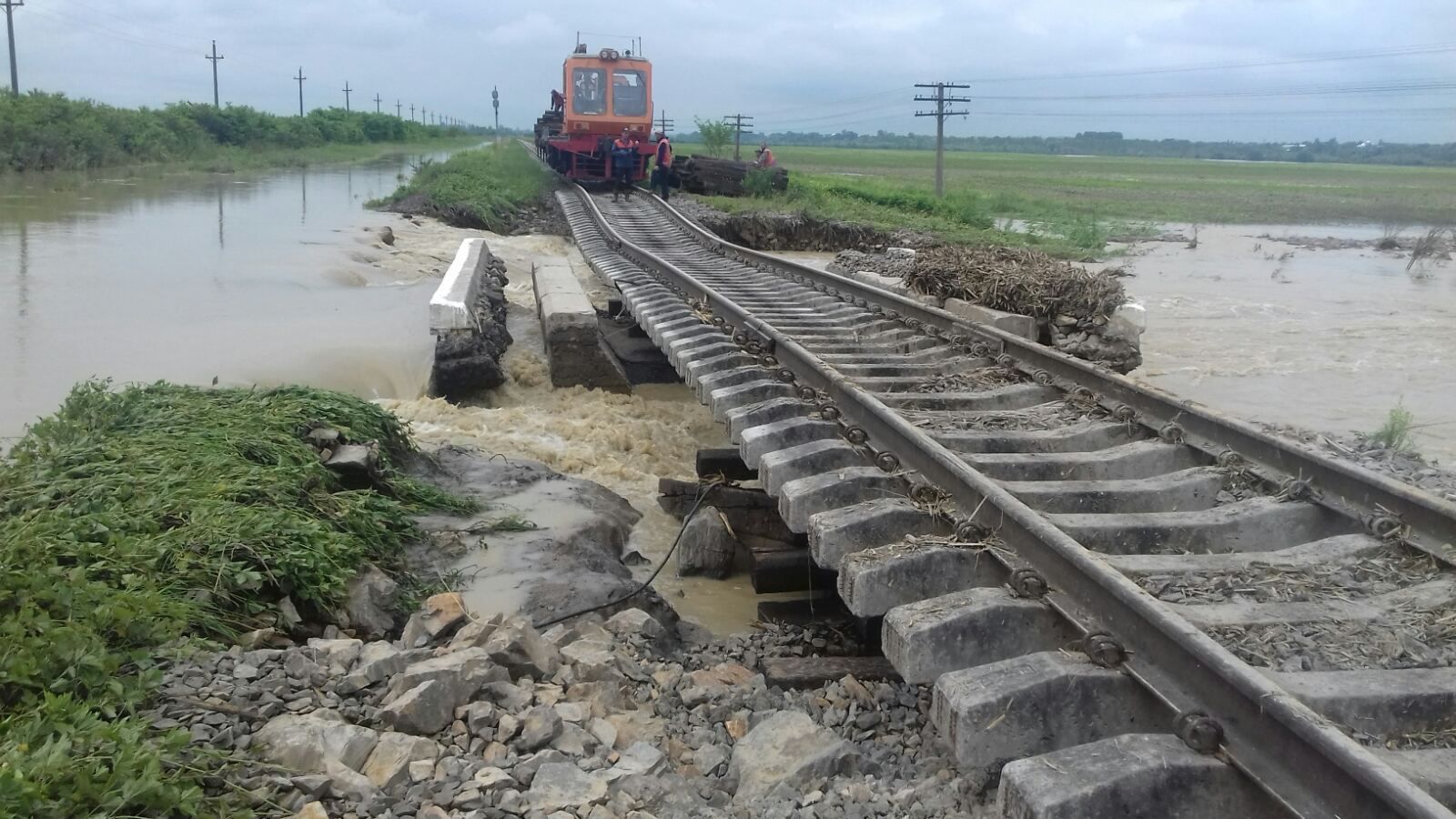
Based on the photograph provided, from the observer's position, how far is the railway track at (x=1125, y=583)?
2.25m

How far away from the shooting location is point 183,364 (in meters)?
11.2

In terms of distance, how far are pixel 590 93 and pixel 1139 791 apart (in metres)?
25.9

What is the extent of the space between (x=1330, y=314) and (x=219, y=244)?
19848 mm

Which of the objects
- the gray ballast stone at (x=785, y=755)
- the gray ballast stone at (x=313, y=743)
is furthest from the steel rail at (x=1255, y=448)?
the gray ballast stone at (x=313, y=743)

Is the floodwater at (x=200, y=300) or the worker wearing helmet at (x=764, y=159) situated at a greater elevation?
the worker wearing helmet at (x=764, y=159)

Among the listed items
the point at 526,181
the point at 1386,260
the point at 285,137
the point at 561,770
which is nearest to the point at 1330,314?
the point at 1386,260

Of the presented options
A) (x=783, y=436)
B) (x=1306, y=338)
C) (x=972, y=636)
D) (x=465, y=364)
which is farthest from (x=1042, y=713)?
(x=1306, y=338)

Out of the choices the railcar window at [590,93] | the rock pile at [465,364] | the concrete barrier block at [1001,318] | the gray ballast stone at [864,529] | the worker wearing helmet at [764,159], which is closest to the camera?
the gray ballast stone at [864,529]

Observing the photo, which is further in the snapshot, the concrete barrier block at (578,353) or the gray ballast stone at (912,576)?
the concrete barrier block at (578,353)

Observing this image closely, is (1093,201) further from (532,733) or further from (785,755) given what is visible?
(532,733)

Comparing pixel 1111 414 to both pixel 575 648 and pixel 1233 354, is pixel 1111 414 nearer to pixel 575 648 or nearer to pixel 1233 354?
pixel 575 648

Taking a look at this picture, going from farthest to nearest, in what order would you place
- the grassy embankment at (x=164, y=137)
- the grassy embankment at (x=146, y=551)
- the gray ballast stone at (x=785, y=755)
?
the grassy embankment at (x=164, y=137)
the gray ballast stone at (x=785, y=755)
the grassy embankment at (x=146, y=551)

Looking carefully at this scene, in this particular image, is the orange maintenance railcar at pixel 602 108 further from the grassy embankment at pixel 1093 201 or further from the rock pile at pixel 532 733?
the rock pile at pixel 532 733

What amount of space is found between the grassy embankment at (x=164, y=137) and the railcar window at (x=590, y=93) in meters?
23.3
